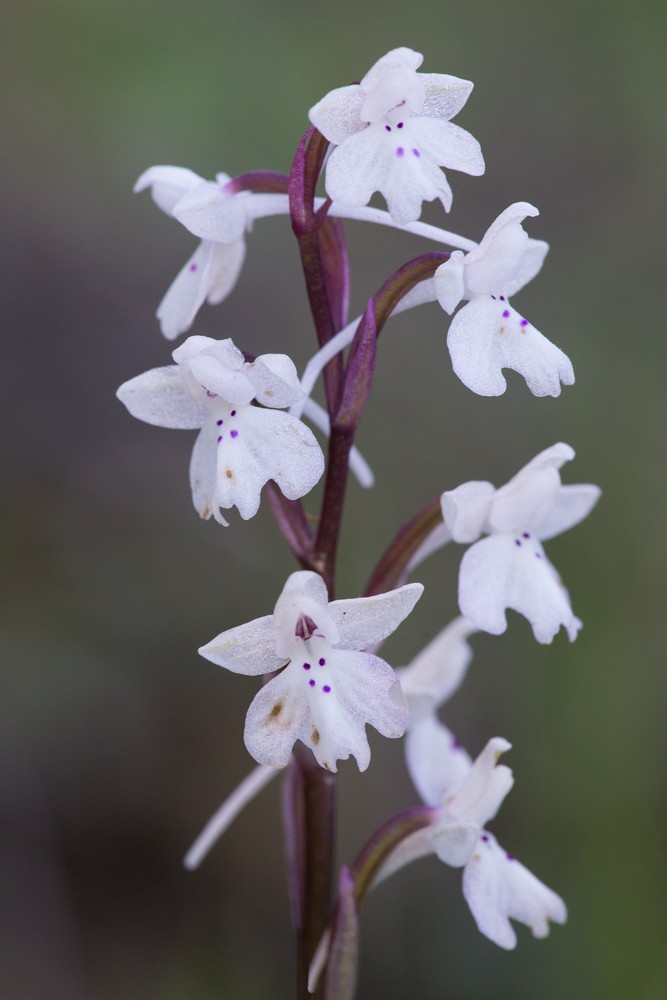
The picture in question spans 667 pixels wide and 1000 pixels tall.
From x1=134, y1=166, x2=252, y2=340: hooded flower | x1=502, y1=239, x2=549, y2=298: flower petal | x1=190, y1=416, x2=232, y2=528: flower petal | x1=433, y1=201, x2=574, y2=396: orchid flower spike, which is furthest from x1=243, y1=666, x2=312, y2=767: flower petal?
x1=502, y1=239, x2=549, y2=298: flower petal

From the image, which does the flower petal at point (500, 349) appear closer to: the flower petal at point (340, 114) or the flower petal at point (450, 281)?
the flower petal at point (450, 281)

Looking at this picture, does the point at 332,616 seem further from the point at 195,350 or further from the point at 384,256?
the point at 384,256

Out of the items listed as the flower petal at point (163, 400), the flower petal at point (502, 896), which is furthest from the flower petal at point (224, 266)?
the flower petal at point (502, 896)

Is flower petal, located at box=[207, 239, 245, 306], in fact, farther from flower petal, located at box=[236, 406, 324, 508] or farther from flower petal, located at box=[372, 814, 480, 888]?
flower petal, located at box=[372, 814, 480, 888]

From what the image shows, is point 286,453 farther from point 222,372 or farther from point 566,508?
point 566,508

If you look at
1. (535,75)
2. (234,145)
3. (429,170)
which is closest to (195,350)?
(429,170)
